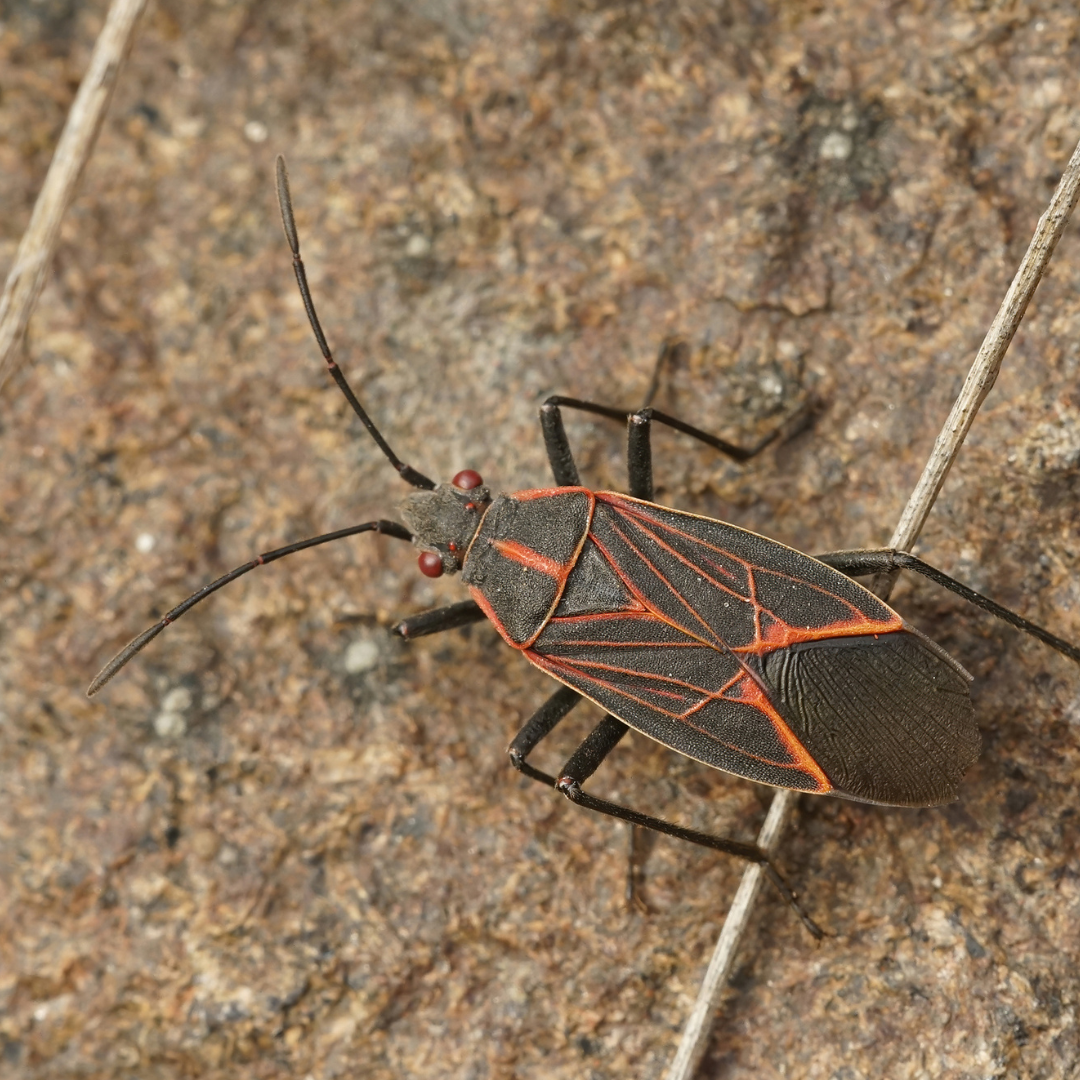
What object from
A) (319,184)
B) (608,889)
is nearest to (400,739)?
(608,889)

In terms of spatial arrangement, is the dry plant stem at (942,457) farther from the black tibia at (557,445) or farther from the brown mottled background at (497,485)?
the black tibia at (557,445)

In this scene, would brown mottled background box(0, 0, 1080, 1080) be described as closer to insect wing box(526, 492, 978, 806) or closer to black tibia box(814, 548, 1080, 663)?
black tibia box(814, 548, 1080, 663)

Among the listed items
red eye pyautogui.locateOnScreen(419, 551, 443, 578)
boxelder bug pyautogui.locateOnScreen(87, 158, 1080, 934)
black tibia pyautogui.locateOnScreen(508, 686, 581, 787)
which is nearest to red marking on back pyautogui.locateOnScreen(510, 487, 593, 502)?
boxelder bug pyautogui.locateOnScreen(87, 158, 1080, 934)

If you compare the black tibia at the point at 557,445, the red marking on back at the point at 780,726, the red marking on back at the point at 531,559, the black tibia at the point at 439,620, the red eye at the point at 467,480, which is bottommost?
the black tibia at the point at 439,620

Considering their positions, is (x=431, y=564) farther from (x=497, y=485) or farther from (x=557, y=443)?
(x=557, y=443)

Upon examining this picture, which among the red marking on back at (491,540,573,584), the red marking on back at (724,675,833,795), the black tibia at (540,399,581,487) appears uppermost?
the black tibia at (540,399,581,487)

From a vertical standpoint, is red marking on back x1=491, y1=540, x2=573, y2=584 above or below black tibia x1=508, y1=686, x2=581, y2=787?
above

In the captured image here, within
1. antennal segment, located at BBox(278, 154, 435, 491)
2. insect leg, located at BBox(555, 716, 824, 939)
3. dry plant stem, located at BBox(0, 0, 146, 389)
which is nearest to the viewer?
insect leg, located at BBox(555, 716, 824, 939)

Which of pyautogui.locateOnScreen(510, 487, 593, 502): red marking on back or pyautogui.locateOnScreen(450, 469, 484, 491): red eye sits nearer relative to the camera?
pyautogui.locateOnScreen(510, 487, 593, 502): red marking on back

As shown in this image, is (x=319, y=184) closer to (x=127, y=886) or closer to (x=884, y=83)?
(x=884, y=83)

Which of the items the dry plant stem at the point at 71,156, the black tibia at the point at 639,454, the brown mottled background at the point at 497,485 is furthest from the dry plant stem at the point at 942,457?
the dry plant stem at the point at 71,156
